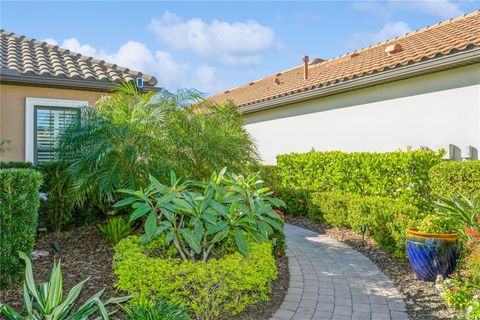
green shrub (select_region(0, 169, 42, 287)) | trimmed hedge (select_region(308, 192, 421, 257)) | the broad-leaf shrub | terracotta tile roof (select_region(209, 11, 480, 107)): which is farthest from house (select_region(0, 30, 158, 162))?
terracotta tile roof (select_region(209, 11, 480, 107))

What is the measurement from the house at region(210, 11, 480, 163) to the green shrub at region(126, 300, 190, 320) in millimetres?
6734

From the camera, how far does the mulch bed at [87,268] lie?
4441mm

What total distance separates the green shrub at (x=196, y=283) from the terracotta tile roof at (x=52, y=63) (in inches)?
215

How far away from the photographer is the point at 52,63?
8.89 meters

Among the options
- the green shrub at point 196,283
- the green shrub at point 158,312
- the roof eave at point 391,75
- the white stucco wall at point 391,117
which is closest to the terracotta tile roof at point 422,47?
the roof eave at point 391,75

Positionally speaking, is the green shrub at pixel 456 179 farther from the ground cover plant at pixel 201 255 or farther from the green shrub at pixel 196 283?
the green shrub at pixel 196 283

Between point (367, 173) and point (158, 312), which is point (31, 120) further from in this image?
point (367, 173)

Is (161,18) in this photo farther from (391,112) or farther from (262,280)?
(262,280)

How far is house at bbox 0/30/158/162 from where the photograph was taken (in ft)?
25.6

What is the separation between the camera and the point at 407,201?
808 centimetres

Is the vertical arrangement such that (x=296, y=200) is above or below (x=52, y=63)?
below

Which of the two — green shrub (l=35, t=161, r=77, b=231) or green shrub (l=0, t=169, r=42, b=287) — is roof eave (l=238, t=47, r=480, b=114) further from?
green shrub (l=0, t=169, r=42, b=287)

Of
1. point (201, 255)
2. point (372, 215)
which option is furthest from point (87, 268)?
point (372, 215)

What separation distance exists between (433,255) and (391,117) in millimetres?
4890
